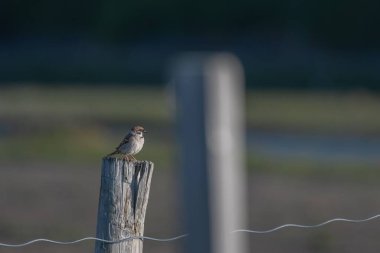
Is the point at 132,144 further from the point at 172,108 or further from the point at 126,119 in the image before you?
the point at 126,119

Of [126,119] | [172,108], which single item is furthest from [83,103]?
[172,108]

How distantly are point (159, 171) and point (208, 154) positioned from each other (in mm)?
16282

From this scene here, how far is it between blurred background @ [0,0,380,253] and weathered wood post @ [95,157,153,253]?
58 centimetres

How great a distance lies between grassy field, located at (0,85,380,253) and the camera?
14109 mm

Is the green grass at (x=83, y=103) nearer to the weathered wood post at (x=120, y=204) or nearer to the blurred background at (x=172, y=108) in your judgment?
the blurred background at (x=172, y=108)

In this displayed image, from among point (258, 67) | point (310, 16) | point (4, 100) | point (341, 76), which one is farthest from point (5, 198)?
point (310, 16)

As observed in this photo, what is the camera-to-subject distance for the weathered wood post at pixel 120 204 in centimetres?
598

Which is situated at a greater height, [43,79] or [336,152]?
[43,79]

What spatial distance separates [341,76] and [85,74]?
32.3 feet

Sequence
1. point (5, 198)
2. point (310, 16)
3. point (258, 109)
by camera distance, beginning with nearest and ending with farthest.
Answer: point (5, 198), point (258, 109), point (310, 16)

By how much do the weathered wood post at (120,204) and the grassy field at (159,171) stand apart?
0.97 ft

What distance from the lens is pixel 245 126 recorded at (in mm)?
29078

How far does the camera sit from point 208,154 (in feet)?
12.4

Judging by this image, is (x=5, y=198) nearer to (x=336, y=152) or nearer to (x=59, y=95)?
(x=336, y=152)
